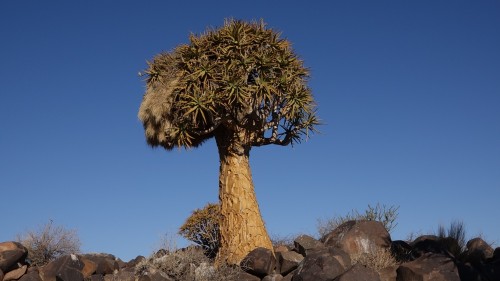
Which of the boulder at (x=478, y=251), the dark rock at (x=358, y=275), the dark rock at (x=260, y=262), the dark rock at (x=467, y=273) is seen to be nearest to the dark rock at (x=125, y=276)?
the dark rock at (x=260, y=262)

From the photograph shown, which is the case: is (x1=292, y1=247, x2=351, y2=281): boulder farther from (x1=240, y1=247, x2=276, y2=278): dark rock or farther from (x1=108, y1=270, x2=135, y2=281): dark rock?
(x1=108, y1=270, x2=135, y2=281): dark rock

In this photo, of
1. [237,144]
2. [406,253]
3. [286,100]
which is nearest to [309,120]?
[286,100]

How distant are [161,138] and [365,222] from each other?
616 cm

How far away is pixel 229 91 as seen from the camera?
16.0 metres

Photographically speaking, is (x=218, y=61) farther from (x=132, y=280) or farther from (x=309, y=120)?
(x=132, y=280)

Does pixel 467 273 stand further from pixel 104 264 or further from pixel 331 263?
pixel 104 264

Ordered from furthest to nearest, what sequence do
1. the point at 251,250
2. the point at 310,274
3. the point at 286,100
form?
the point at 286,100 → the point at 251,250 → the point at 310,274

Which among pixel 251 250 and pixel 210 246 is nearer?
pixel 251 250

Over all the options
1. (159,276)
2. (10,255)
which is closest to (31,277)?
(10,255)

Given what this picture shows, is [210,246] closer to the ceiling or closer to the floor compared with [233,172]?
closer to the floor

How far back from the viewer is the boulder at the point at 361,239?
1572 centimetres

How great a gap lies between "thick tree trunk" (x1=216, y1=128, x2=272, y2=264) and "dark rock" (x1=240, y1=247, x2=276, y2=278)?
1.85 ft

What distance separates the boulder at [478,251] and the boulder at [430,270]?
2.56m

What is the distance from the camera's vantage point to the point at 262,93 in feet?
53.8
